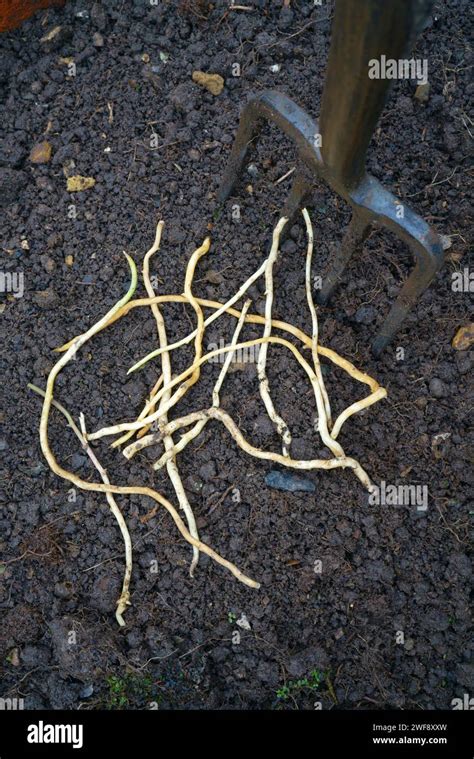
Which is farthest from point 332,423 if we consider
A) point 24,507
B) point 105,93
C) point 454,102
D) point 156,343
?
point 105,93

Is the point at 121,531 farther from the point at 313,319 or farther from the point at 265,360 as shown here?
the point at 313,319

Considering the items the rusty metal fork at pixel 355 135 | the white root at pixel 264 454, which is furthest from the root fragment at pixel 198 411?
the rusty metal fork at pixel 355 135

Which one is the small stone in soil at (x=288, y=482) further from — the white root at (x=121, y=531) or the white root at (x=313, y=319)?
the white root at (x=121, y=531)

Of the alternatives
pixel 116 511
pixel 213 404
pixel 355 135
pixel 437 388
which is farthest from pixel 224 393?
pixel 355 135

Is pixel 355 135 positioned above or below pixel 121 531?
above

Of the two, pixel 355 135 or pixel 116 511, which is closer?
pixel 355 135

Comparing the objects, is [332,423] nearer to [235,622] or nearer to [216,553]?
[216,553]
